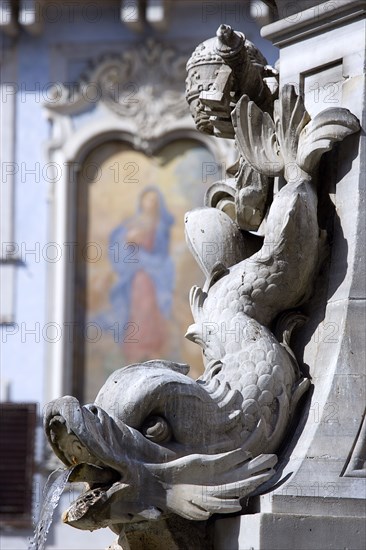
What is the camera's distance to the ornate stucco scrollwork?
3551mm

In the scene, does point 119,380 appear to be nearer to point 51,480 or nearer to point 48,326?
point 51,480

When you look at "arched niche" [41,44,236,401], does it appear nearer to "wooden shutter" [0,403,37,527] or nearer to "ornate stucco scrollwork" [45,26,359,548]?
"wooden shutter" [0,403,37,527]

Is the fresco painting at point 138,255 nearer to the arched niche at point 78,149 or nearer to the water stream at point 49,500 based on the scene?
the arched niche at point 78,149

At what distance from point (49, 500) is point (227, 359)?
1.48ft

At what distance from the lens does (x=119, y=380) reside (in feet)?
12.1

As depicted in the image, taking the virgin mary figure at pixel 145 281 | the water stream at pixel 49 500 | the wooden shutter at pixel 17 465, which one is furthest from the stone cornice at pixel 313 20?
the virgin mary figure at pixel 145 281

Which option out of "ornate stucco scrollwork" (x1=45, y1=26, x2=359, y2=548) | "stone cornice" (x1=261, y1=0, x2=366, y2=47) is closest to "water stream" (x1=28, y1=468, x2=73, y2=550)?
"ornate stucco scrollwork" (x1=45, y1=26, x2=359, y2=548)

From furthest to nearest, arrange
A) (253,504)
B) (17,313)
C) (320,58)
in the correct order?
1. (17,313)
2. (320,58)
3. (253,504)

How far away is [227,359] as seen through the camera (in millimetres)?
3795

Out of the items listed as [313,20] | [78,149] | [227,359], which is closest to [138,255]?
[78,149]

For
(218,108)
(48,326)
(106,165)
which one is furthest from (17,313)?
(218,108)

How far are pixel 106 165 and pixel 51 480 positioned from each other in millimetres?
12847

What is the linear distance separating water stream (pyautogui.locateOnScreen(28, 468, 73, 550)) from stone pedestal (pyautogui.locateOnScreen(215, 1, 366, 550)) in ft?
1.02

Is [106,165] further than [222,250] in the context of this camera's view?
Yes
